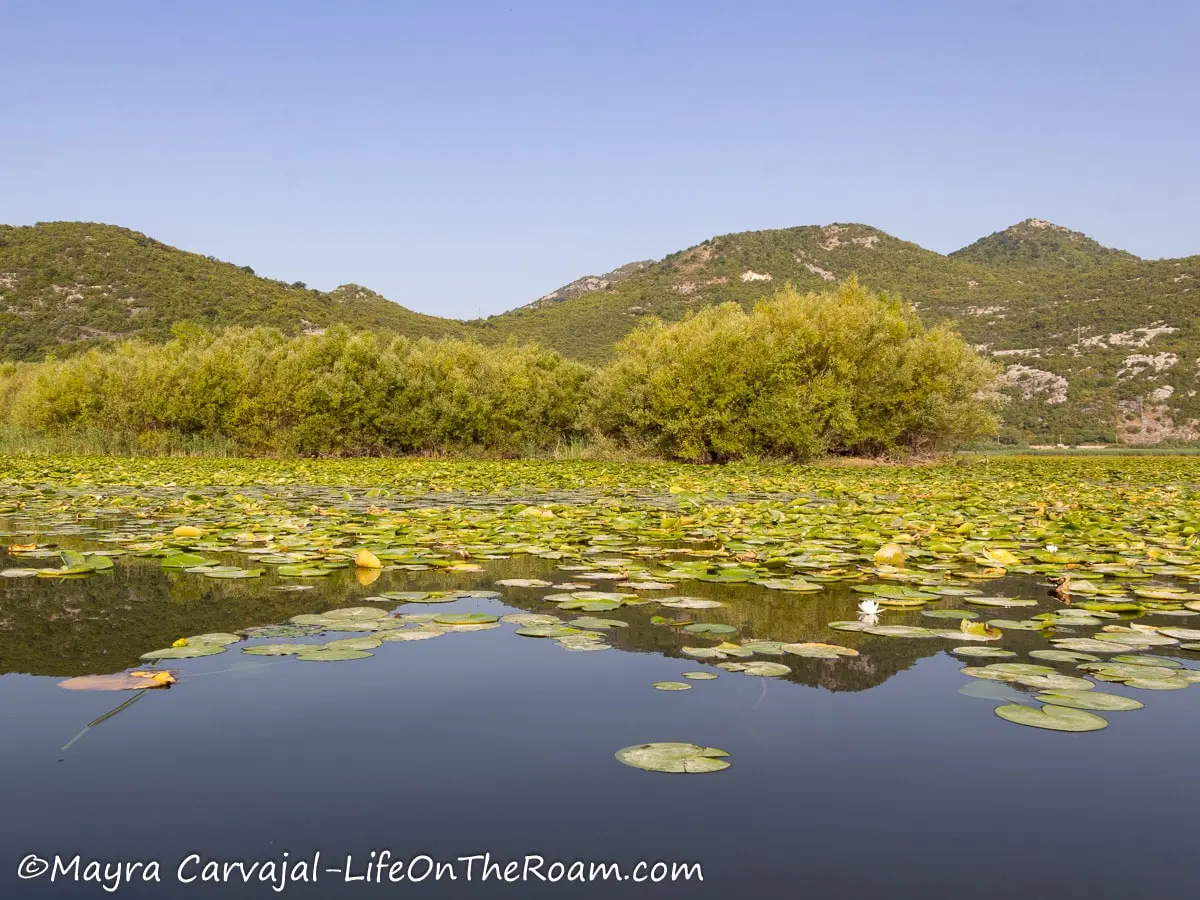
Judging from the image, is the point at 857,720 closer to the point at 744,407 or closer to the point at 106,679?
the point at 106,679

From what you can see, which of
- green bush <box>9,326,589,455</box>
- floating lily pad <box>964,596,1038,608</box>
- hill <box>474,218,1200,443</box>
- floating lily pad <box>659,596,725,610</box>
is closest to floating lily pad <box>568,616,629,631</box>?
floating lily pad <box>659,596,725,610</box>

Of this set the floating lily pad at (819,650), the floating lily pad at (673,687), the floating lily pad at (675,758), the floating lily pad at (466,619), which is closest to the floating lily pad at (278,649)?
the floating lily pad at (466,619)

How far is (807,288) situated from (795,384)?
47.3 m

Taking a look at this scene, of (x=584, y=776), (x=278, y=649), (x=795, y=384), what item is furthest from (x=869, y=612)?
(x=795, y=384)

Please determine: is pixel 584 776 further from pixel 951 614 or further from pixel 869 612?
pixel 951 614

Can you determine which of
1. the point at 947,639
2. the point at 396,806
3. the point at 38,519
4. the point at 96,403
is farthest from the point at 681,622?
the point at 96,403

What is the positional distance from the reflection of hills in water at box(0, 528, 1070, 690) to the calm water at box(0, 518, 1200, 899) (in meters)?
0.04

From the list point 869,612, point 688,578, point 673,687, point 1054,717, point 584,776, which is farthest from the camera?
point 688,578

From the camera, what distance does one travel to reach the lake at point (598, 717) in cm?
189

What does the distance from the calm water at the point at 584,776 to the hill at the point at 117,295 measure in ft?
158

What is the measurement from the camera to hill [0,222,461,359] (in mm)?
50438

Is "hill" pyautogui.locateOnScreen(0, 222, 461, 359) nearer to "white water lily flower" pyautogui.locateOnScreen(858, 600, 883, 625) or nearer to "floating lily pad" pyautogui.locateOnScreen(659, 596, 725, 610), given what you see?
"floating lily pad" pyautogui.locateOnScreen(659, 596, 725, 610)

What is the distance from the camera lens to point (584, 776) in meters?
2.33

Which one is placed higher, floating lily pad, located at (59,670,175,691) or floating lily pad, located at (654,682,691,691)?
floating lily pad, located at (654,682,691,691)
